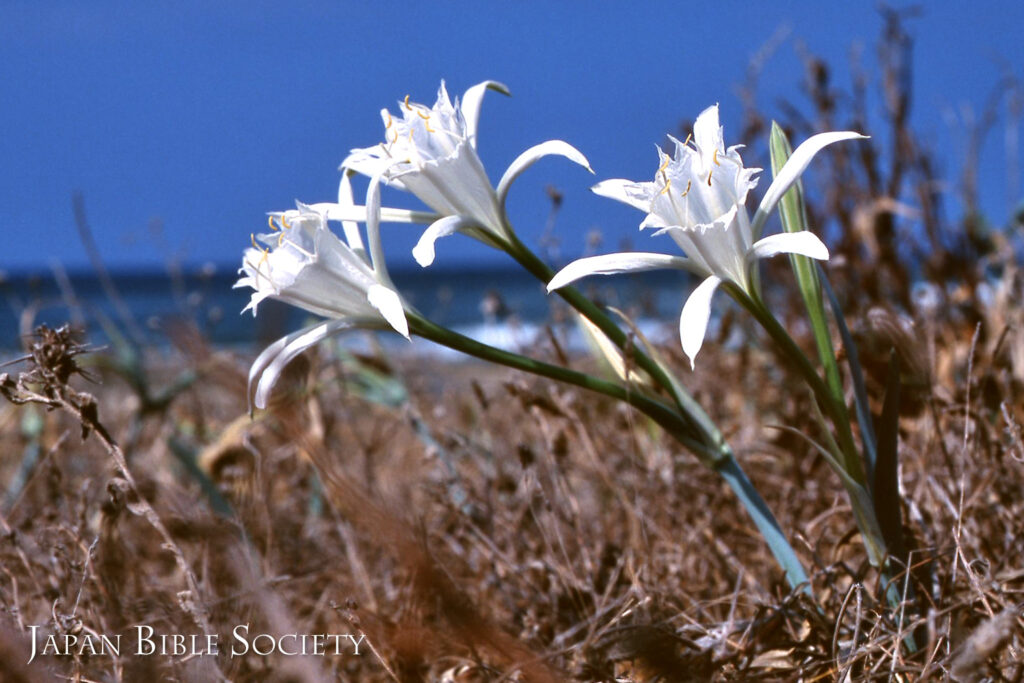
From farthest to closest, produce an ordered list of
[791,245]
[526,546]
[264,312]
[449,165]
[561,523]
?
1. [561,523]
2. [526,546]
3. [264,312]
4. [449,165]
5. [791,245]

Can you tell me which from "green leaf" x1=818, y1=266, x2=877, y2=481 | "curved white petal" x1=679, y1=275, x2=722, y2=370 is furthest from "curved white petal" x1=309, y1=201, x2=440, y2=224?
"green leaf" x1=818, y1=266, x2=877, y2=481

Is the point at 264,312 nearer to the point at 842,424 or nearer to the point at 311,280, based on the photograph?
the point at 311,280

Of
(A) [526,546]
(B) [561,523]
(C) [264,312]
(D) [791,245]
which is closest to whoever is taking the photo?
(D) [791,245]

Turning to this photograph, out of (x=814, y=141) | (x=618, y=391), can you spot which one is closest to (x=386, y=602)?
(x=618, y=391)

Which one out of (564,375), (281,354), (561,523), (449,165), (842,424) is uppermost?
(449,165)

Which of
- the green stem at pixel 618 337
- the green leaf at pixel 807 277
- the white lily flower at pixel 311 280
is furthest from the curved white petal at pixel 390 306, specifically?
the green leaf at pixel 807 277

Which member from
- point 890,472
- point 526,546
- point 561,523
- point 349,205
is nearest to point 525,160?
point 349,205
